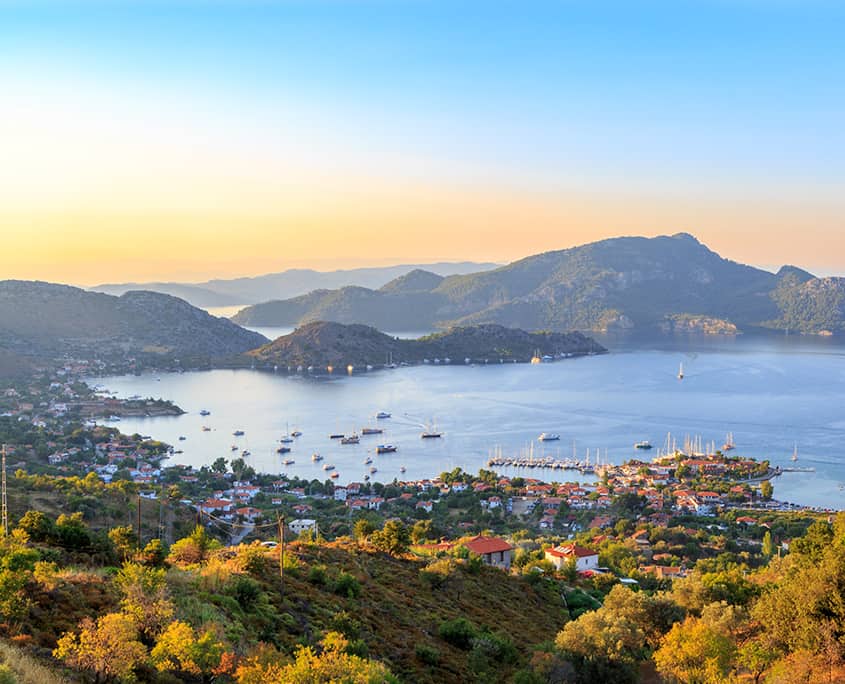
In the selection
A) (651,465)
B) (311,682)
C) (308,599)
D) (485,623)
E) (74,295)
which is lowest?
(651,465)

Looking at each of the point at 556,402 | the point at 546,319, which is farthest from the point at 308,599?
the point at 546,319

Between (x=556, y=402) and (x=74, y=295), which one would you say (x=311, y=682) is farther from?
(x=74, y=295)

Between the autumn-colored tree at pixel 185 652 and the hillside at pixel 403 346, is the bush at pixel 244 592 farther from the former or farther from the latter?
the hillside at pixel 403 346

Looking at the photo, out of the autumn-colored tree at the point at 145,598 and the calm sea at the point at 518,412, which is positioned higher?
the autumn-colored tree at the point at 145,598

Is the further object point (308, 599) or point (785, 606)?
point (785, 606)

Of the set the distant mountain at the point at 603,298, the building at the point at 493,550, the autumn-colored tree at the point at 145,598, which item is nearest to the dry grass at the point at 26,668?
the autumn-colored tree at the point at 145,598

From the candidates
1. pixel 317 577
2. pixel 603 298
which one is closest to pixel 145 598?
pixel 317 577

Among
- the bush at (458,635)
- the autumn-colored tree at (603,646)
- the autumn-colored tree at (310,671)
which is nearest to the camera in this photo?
the autumn-colored tree at (310,671)
